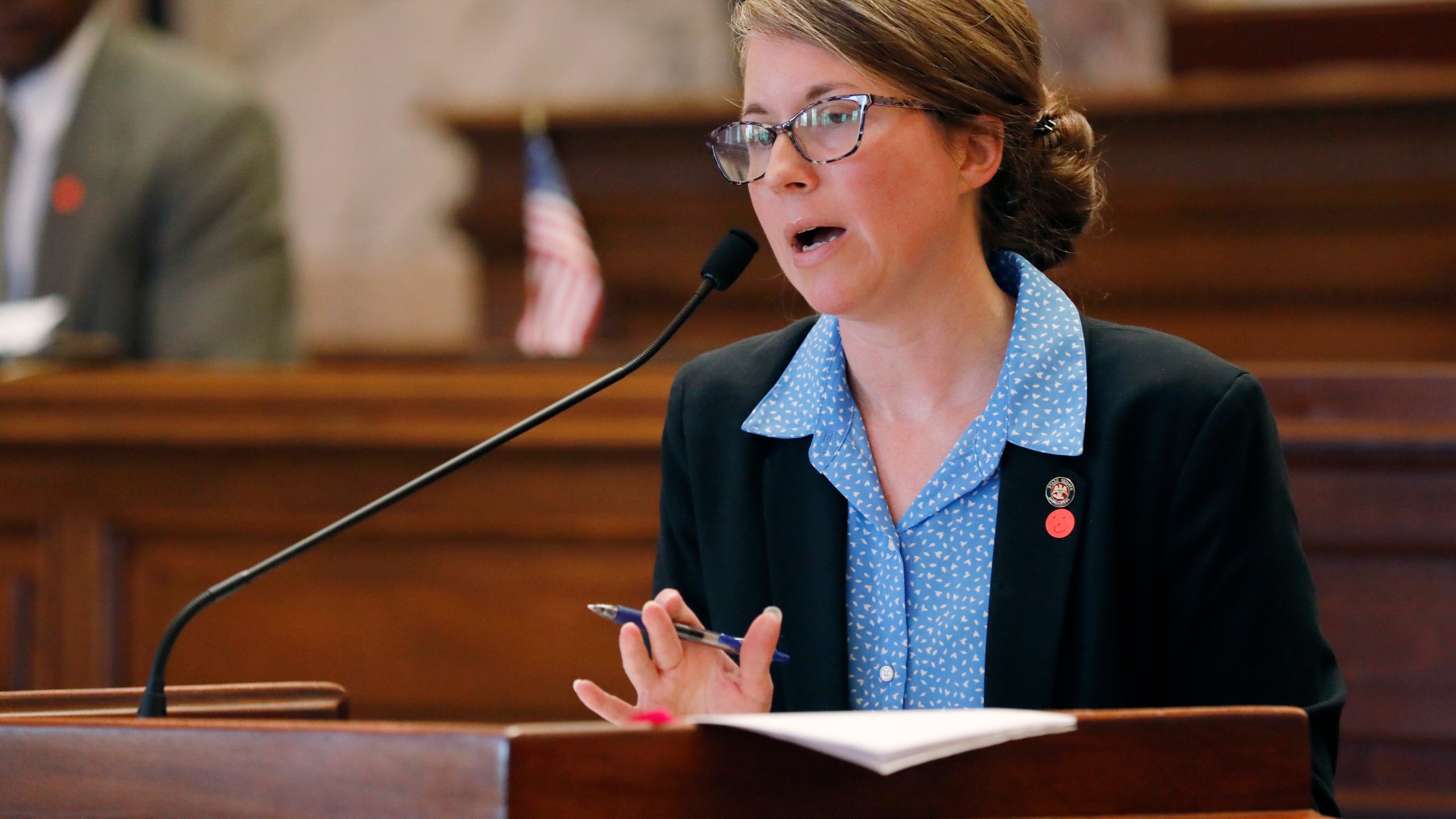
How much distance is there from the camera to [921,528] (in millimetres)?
1348

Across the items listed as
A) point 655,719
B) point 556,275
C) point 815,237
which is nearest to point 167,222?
point 556,275

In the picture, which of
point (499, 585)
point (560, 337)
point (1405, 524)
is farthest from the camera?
point (560, 337)

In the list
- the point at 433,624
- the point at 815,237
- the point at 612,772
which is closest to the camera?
the point at 612,772

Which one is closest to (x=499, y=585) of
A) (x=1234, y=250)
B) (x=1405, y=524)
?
(x=1405, y=524)

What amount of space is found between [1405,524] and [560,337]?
6.75 feet

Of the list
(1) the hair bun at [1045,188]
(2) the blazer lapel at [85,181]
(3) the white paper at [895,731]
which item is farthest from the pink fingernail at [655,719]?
(2) the blazer lapel at [85,181]

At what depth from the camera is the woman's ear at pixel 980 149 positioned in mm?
1386

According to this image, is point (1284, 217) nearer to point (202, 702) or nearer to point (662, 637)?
point (662, 637)

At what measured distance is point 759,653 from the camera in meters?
1.09

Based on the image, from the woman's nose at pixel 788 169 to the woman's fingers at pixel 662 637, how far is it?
0.42 metres

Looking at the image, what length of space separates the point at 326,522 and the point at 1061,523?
1.56m

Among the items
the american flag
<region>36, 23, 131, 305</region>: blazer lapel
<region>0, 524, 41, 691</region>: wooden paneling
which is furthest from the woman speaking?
<region>36, 23, 131, 305</region>: blazer lapel

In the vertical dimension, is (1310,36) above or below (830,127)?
above

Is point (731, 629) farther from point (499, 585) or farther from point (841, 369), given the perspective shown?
point (499, 585)
